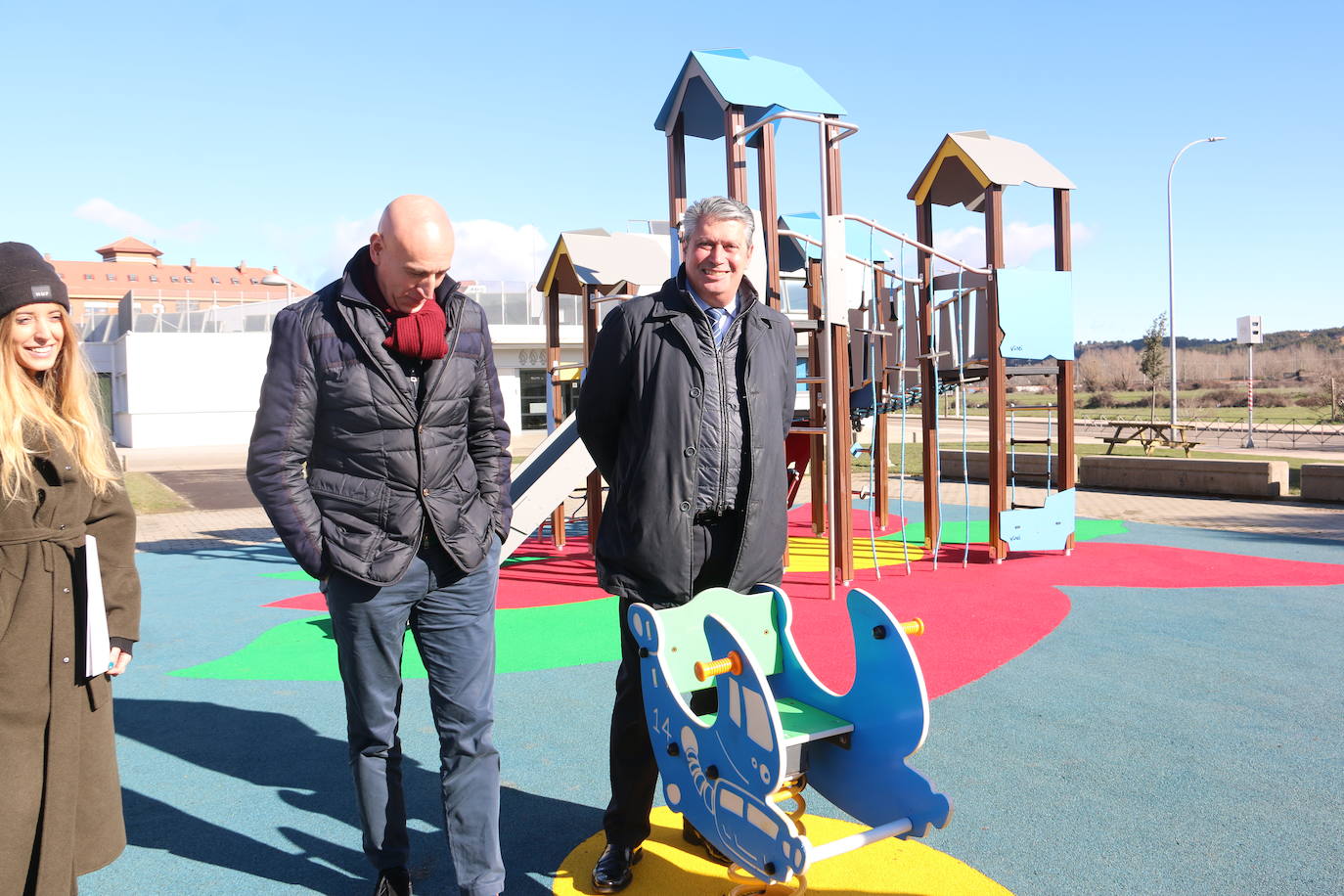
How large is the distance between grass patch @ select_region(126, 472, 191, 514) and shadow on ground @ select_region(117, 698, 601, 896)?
33.7ft

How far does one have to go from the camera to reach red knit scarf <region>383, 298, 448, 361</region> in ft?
8.46

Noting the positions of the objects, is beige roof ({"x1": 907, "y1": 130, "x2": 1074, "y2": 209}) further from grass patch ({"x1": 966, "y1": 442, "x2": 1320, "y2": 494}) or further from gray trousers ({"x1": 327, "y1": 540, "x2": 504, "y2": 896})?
grass patch ({"x1": 966, "y1": 442, "x2": 1320, "y2": 494})

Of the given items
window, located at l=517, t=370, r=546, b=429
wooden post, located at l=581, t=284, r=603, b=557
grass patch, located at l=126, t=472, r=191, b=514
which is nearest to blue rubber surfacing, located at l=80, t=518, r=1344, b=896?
wooden post, located at l=581, t=284, r=603, b=557

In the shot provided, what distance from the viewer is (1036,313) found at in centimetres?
863

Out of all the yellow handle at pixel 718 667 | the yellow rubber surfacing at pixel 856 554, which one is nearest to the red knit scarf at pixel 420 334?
the yellow handle at pixel 718 667

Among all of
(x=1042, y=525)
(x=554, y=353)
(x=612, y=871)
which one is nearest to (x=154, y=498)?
(x=554, y=353)

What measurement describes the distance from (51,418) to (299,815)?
184cm

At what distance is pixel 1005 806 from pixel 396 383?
257 centimetres

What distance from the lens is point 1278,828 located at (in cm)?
325

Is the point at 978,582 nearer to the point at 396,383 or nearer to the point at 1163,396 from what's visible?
the point at 396,383

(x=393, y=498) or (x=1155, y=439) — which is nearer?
(x=393, y=498)

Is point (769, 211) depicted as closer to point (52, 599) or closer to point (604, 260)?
point (604, 260)

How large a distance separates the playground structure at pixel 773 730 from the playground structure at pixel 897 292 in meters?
4.28

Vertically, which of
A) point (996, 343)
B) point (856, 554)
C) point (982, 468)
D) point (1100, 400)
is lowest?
point (856, 554)
